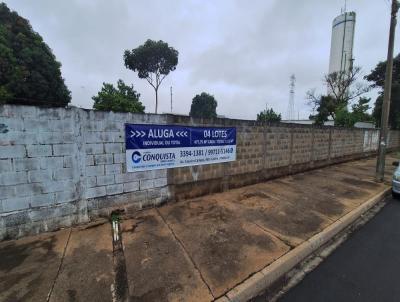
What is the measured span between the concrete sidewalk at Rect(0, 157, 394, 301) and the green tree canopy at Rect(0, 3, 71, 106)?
1464 centimetres

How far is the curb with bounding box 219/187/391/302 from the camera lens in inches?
84.8

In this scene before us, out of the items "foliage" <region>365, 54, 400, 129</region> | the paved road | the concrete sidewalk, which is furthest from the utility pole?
"foliage" <region>365, 54, 400, 129</region>

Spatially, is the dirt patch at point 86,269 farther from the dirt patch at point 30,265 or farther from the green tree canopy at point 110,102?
the green tree canopy at point 110,102

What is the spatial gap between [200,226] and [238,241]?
79 centimetres

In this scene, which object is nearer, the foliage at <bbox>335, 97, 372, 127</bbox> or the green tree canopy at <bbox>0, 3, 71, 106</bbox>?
the green tree canopy at <bbox>0, 3, 71, 106</bbox>

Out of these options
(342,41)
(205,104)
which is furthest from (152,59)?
(342,41)

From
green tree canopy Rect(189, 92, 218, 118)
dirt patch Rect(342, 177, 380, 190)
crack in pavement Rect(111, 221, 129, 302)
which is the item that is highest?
green tree canopy Rect(189, 92, 218, 118)

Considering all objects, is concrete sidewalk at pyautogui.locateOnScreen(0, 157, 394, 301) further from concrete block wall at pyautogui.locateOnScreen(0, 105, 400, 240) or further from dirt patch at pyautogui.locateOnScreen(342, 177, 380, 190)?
dirt patch at pyautogui.locateOnScreen(342, 177, 380, 190)

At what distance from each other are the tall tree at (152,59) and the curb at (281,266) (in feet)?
89.0

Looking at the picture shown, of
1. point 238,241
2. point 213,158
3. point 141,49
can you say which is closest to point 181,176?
point 213,158

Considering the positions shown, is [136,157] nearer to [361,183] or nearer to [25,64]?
[361,183]

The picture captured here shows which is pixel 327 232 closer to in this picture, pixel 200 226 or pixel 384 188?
pixel 200 226

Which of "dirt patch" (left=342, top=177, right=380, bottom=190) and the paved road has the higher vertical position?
"dirt patch" (left=342, top=177, right=380, bottom=190)

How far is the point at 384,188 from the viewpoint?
6.30 meters
